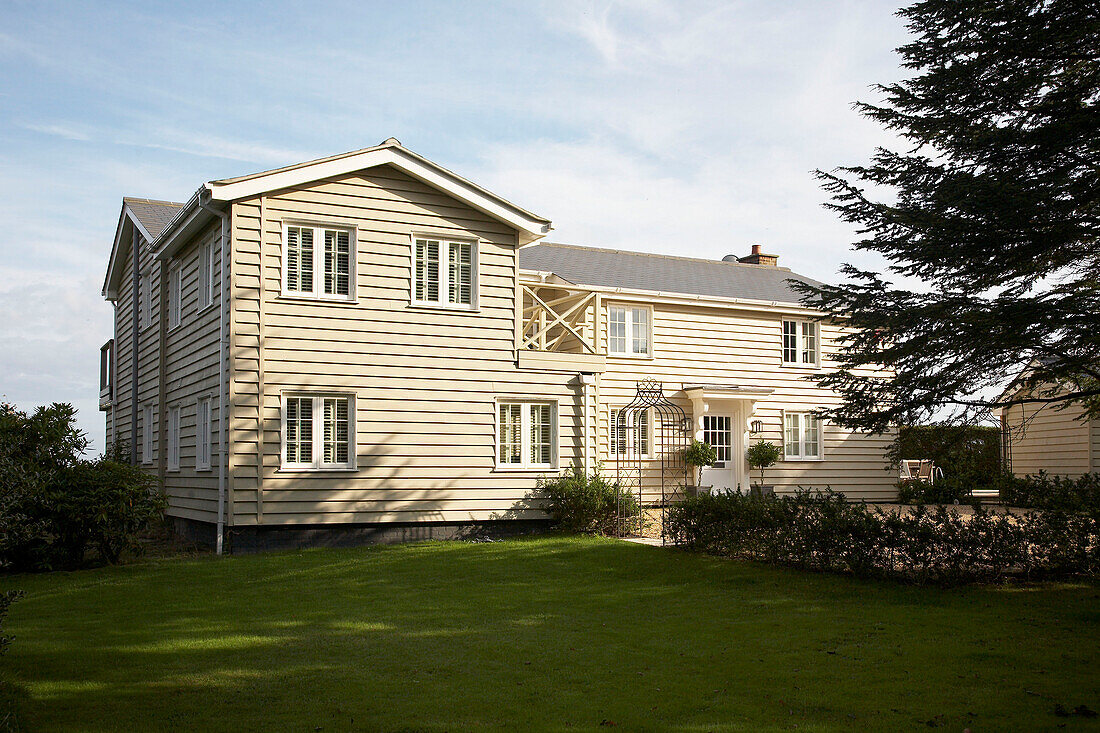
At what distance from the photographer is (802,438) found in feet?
86.6

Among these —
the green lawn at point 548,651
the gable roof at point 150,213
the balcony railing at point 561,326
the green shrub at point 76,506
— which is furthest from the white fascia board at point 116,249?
the green lawn at point 548,651

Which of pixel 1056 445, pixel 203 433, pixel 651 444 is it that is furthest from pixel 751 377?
pixel 203 433

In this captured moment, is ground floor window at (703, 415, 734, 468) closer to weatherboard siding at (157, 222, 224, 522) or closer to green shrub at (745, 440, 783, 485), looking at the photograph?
green shrub at (745, 440, 783, 485)

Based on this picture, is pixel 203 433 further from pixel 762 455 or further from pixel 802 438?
pixel 802 438

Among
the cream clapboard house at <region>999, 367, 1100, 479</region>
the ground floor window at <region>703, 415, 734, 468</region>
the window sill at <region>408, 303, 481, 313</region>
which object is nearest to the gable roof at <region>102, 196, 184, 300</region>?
the window sill at <region>408, 303, 481, 313</region>

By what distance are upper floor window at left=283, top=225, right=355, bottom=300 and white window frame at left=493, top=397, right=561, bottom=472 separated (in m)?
3.72

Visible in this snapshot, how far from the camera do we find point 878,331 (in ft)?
44.5

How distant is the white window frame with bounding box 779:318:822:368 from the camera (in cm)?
2653

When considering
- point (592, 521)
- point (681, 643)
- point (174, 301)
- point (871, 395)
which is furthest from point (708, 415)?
point (681, 643)

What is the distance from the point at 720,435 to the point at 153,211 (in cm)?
1561

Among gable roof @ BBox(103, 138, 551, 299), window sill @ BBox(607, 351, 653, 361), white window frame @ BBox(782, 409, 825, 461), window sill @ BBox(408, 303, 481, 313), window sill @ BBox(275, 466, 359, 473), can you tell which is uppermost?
gable roof @ BBox(103, 138, 551, 299)

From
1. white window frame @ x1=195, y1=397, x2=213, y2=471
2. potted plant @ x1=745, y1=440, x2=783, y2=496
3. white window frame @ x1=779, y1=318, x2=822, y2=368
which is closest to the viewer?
white window frame @ x1=195, y1=397, x2=213, y2=471

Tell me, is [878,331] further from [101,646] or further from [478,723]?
[101,646]

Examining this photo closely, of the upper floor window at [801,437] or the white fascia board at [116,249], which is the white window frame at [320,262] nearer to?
the white fascia board at [116,249]
